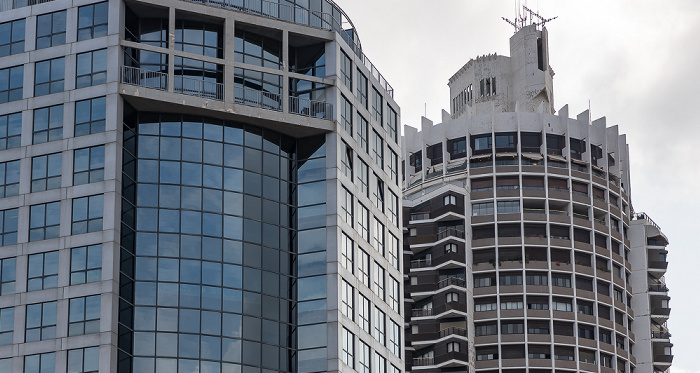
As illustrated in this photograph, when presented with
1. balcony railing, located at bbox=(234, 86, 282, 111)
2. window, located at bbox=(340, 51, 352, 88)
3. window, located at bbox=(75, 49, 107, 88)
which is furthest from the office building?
window, located at bbox=(75, 49, 107, 88)

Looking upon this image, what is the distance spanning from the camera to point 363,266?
11856cm

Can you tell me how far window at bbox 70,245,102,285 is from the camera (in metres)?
105

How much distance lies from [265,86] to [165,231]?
14746mm

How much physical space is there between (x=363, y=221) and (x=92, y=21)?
2692cm

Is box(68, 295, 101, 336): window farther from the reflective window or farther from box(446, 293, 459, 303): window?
box(446, 293, 459, 303): window

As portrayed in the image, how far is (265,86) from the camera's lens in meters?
116

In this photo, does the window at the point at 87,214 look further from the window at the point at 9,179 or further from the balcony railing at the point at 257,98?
the balcony railing at the point at 257,98

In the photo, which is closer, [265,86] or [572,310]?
[265,86]

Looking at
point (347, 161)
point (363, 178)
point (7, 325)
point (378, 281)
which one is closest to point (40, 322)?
point (7, 325)

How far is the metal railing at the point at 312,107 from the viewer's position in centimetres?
11694

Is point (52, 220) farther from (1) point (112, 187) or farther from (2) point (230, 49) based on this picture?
(2) point (230, 49)

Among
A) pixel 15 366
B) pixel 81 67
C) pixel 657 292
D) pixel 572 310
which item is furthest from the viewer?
pixel 657 292

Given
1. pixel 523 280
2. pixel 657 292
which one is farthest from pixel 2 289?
pixel 657 292

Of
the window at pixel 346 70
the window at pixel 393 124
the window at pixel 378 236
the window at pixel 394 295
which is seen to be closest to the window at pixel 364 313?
the window at pixel 378 236
